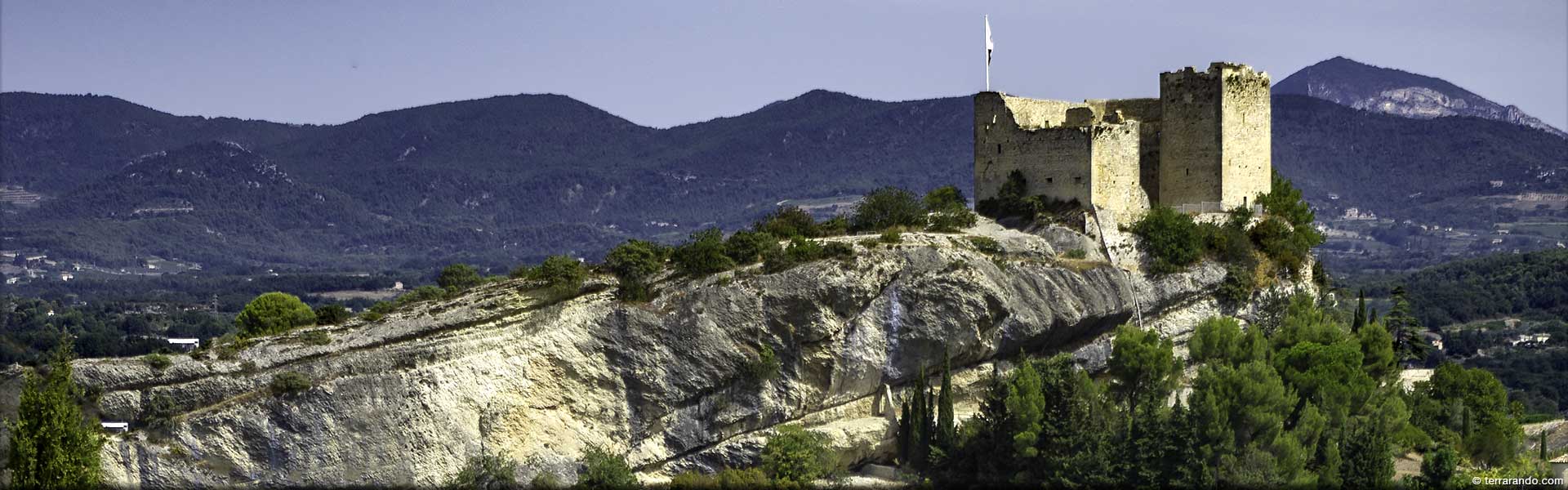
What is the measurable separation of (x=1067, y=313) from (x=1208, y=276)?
5.68 m

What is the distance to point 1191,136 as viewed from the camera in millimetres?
64562

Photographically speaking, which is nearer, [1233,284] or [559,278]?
[559,278]

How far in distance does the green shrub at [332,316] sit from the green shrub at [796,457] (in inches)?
536

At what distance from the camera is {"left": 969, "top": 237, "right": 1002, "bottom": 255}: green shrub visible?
62625 millimetres

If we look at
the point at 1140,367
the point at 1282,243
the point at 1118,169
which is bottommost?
the point at 1140,367

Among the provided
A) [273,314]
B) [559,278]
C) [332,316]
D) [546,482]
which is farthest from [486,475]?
[273,314]

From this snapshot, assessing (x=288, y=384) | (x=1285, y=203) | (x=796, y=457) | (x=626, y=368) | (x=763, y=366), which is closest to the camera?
(x=288, y=384)

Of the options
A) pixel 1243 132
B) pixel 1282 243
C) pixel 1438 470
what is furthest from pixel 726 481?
pixel 1282 243

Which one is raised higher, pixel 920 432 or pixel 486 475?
pixel 920 432

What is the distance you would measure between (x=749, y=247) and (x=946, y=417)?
26.7 feet

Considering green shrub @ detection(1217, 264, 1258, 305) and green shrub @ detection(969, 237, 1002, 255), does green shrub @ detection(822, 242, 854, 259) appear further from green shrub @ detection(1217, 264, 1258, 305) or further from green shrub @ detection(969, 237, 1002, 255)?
green shrub @ detection(1217, 264, 1258, 305)

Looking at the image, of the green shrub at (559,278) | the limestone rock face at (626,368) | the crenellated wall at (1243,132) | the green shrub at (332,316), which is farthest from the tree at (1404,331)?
the green shrub at (332,316)

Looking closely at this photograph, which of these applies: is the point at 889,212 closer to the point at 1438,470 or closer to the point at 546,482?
the point at 546,482

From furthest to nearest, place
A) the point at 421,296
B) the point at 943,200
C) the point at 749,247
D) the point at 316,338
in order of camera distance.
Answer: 1. the point at 943,200
2. the point at 421,296
3. the point at 749,247
4. the point at 316,338
